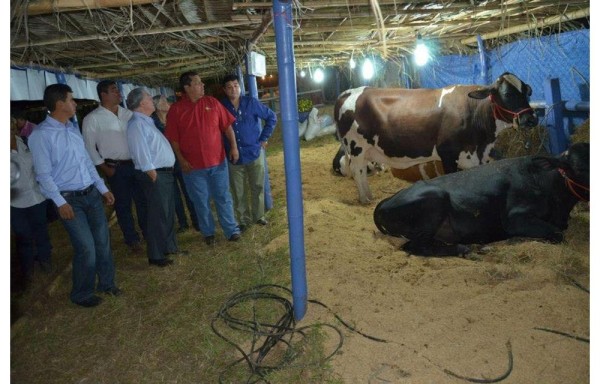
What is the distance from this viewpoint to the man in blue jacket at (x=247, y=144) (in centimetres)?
543

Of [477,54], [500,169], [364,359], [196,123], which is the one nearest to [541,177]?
[500,169]

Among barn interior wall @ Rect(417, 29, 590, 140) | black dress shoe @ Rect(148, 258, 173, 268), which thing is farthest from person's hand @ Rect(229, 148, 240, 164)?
barn interior wall @ Rect(417, 29, 590, 140)

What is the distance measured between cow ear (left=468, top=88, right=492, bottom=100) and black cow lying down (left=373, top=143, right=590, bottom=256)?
1683 mm

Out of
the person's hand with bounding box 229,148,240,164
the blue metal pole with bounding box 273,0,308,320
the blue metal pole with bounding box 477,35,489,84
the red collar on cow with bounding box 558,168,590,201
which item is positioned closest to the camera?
the blue metal pole with bounding box 273,0,308,320

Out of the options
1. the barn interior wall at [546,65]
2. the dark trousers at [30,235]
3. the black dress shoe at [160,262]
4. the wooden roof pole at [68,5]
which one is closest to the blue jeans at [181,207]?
the black dress shoe at [160,262]

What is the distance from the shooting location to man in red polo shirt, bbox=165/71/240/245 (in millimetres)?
4879

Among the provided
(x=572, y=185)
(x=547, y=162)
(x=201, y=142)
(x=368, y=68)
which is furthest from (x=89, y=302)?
(x=368, y=68)

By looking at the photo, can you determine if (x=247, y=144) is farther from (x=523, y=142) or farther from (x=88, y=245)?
(x=523, y=142)

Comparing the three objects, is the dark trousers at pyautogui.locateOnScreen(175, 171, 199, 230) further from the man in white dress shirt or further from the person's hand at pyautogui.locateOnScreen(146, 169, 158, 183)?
the person's hand at pyautogui.locateOnScreen(146, 169, 158, 183)

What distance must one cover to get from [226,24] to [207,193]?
6.95 feet

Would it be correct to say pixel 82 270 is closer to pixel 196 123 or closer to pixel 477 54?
pixel 196 123

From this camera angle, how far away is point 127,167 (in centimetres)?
492

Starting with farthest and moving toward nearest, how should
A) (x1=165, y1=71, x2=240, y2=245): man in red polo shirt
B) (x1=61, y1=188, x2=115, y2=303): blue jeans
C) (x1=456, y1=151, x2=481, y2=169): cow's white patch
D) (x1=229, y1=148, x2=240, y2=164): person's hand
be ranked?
1. (x1=456, y1=151, x2=481, y2=169): cow's white patch
2. (x1=229, y1=148, x2=240, y2=164): person's hand
3. (x1=165, y1=71, x2=240, y2=245): man in red polo shirt
4. (x1=61, y1=188, x2=115, y2=303): blue jeans

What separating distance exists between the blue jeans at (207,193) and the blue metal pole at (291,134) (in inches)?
88.5
